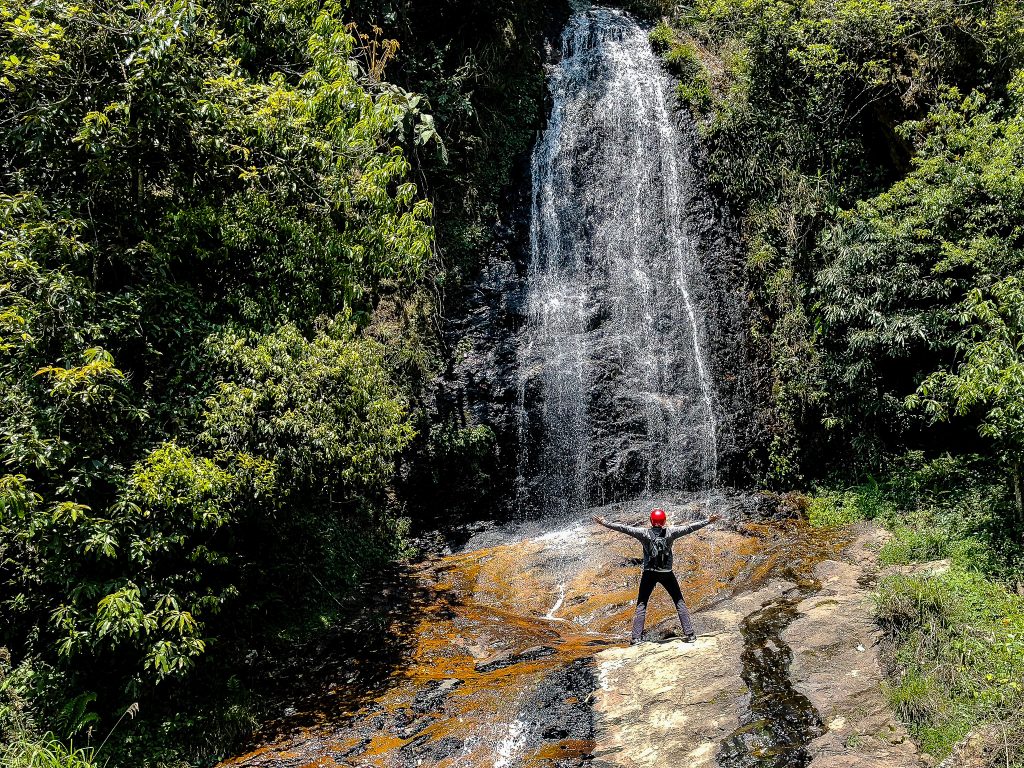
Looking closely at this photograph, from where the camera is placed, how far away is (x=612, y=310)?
14.8 meters

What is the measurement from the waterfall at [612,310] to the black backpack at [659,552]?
20.7 feet

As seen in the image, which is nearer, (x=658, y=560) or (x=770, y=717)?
(x=770, y=717)

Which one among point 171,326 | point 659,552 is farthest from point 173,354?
point 659,552

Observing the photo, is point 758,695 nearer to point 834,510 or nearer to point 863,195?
point 834,510

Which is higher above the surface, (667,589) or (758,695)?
(667,589)

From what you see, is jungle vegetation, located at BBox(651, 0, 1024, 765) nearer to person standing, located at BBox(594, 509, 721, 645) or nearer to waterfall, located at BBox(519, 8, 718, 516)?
waterfall, located at BBox(519, 8, 718, 516)

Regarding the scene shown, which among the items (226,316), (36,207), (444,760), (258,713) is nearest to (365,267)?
(226,316)

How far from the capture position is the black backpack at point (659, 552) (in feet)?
22.9

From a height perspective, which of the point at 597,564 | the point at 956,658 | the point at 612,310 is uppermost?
the point at 612,310

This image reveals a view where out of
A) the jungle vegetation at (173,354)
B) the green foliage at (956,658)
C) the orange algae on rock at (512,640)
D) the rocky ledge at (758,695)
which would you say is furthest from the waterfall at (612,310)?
the green foliage at (956,658)

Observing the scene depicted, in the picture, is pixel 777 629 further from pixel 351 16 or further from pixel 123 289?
pixel 351 16

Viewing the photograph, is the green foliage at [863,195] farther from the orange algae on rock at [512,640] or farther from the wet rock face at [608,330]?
the orange algae on rock at [512,640]

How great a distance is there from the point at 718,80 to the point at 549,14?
5.11 meters

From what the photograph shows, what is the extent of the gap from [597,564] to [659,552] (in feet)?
13.0
